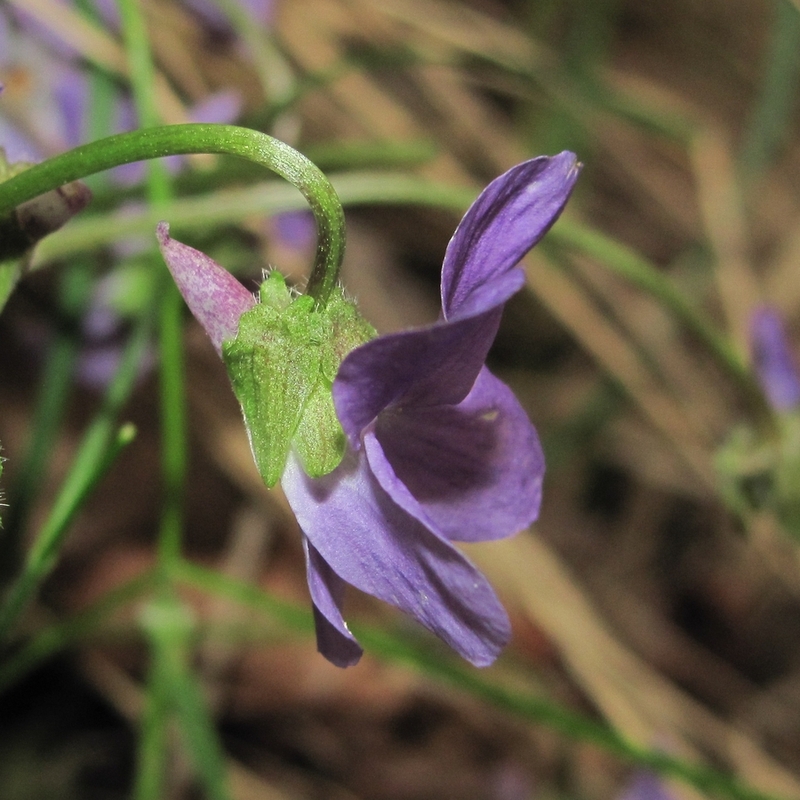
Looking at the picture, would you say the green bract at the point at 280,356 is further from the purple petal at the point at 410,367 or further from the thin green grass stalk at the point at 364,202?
the thin green grass stalk at the point at 364,202

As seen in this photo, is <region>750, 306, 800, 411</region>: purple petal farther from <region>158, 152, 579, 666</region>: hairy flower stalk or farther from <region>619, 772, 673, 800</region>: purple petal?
<region>619, 772, 673, 800</region>: purple petal

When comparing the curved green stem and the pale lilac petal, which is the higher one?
the curved green stem

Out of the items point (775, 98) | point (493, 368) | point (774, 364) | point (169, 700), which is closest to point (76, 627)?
point (169, 700)

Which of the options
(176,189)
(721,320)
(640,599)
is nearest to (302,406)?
(176,189)

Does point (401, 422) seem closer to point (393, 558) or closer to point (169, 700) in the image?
point (393, 558)

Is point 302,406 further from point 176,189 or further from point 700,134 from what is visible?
point 700,134

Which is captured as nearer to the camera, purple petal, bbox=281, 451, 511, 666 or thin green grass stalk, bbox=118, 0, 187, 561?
purple petal, bbox=281, 451, 511, 666

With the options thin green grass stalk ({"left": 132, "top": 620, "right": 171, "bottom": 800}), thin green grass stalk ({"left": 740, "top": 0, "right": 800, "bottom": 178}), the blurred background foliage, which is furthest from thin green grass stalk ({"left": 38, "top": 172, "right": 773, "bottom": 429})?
thin green grass stalk ({"left": 740, "top": 0, "right": 800, "bottom": 178})
